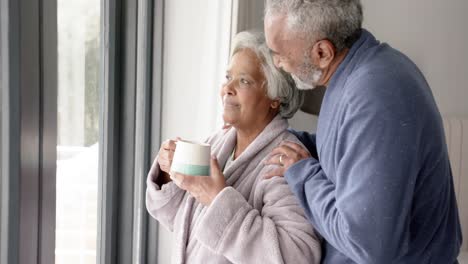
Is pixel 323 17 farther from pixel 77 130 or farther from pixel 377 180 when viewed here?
pixel 77 130

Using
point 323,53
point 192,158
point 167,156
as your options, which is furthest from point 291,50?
point 167,156

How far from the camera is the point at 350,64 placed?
1138 mm

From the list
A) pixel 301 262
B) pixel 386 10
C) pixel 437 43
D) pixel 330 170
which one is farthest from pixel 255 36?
pixel 437 43

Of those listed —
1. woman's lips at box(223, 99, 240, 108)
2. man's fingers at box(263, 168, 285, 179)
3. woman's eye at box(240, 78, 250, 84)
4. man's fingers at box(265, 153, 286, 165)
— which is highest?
woman's eye at box(240, 78, 250, 84)

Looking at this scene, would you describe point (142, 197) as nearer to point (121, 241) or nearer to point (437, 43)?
point (121, 241)

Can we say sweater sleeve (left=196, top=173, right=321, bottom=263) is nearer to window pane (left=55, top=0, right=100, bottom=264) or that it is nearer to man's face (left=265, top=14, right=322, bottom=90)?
→ man's face (left=265, top=14, right=322, bottom=90)

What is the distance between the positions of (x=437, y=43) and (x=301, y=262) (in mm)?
1787

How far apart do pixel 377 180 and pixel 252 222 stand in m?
0.40

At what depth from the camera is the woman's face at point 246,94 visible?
148 centimetres

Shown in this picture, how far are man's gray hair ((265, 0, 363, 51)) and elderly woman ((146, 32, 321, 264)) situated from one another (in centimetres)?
34

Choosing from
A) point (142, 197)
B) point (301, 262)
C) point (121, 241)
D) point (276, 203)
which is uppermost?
point (276, 203)

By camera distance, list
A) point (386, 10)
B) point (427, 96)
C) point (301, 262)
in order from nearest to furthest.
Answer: point (427, 96) < point (301, 262) < point (386, 10)

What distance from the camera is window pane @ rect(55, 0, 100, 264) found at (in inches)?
58.6

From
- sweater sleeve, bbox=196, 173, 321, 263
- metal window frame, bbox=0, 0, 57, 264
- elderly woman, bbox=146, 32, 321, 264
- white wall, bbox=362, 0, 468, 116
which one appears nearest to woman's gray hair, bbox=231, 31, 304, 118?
elderly woman, bbox=146, 32, 321, 264
